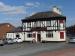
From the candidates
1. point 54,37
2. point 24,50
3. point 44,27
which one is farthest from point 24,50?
point 44,27

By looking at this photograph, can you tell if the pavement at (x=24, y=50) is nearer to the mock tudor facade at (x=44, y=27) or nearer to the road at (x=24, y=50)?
the road at (x=24, y=50)

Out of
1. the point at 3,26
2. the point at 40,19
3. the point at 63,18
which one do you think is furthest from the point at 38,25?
the point at 3,26

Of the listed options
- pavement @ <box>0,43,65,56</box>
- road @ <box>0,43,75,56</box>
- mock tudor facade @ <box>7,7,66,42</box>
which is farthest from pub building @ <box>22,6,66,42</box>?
pavement @ <box>0,43,65,56</box>

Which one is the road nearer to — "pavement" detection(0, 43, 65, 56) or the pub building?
"pavement" detection(0, 43, 65, 56)

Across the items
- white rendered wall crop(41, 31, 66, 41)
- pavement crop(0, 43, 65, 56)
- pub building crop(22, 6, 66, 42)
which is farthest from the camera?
pub building crop(22, 6, 66, 42)

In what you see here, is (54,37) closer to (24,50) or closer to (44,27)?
(44,27)

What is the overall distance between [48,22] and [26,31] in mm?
7830

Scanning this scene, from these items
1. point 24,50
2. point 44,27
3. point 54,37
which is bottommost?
point 24,50

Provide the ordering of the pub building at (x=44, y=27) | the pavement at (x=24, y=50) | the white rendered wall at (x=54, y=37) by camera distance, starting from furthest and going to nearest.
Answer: the pub building at (x=44, y=27) < the white rendered wall at (x=54, y=37) < the pavement at (x=24, y=50)

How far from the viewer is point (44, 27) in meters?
71.9

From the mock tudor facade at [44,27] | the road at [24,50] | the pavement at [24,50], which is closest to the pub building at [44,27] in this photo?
the mock tudor facade at [44,27]

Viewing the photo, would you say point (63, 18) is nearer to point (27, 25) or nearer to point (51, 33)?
point (51, 33)

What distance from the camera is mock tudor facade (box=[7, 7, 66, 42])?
2731 inches

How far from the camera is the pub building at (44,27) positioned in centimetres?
6936
